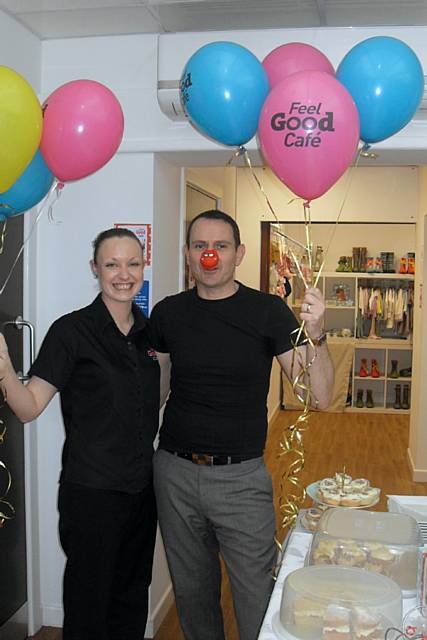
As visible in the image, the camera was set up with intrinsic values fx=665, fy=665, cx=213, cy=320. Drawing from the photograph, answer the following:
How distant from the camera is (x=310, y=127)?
67.8 inches

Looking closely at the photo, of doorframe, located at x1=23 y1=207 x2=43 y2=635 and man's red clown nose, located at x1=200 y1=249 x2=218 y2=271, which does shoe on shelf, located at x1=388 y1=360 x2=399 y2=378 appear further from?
man's red clown nose, located at x1=200 y1=249 x2=218 y2=271

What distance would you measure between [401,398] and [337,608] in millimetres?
6708

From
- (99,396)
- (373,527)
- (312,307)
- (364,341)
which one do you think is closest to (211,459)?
(99,396)

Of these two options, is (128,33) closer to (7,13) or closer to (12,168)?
(7,13)

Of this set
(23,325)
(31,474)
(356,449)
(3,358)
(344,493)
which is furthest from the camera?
(356,449)

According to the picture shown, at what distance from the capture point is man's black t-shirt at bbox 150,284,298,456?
83.2 inches

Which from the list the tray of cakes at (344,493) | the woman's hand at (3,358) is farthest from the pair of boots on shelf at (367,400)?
the woman's hand at (3,358)

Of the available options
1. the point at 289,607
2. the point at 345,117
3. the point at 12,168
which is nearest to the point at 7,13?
the point at 12,168

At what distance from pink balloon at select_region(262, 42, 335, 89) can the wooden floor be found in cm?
243

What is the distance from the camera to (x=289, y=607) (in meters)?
1.51

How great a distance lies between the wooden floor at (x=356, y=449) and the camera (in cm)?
505

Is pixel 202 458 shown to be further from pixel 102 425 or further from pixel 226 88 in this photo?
pixel 226 88

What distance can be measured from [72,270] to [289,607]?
1.84 meters

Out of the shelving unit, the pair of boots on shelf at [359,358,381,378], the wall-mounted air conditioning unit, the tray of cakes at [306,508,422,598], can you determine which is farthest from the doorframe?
the pair of boots on shelf at [359,358,381,378]
